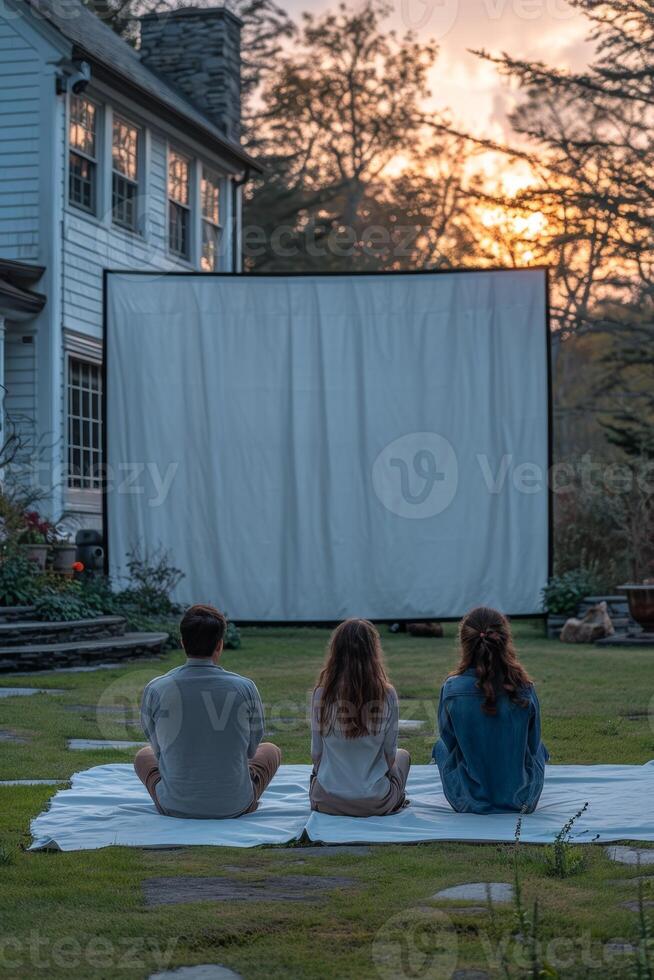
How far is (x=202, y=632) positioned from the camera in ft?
17.6

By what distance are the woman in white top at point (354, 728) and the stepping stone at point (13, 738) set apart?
2.31 metres

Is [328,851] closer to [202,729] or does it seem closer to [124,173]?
[202,729]

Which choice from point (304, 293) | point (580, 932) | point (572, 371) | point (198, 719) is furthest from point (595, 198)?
point (580, 932)

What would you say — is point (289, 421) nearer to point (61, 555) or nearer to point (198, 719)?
point (61, 555)

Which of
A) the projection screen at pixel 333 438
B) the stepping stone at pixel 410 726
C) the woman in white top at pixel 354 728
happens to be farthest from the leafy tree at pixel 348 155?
the woman in white top at pixel 354 728

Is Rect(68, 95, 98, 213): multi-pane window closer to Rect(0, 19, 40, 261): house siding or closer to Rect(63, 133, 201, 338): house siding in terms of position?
Rect(63, 133, 201, 338): house siding

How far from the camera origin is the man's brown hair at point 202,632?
5379 mm

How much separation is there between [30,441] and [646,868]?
11.7 m

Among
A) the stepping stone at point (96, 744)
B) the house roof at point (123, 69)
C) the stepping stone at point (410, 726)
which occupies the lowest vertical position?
the stepping stone at point (410, 726)

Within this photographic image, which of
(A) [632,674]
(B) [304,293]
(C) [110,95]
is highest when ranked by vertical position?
(C) [110,95]

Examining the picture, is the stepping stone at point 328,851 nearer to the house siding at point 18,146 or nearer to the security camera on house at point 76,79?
the house siding at point 18,146

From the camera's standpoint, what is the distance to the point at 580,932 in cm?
366

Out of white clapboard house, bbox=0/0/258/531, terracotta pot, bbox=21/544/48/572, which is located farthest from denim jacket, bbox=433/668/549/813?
white clapboard house, bbox=0/0/258/531

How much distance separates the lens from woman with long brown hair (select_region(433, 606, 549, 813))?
568 centimetres
